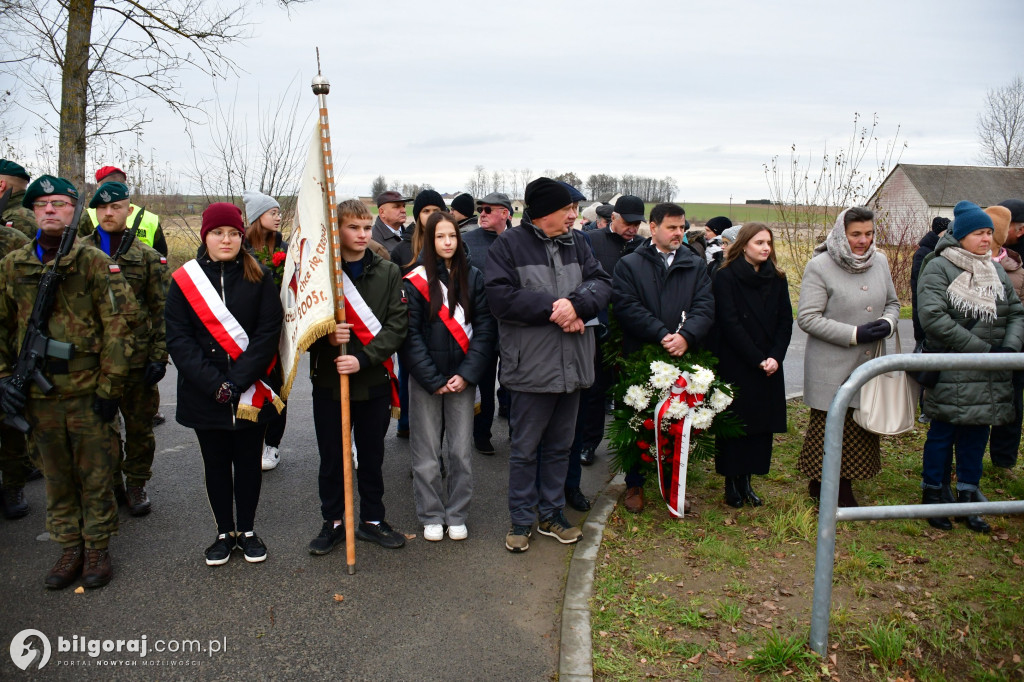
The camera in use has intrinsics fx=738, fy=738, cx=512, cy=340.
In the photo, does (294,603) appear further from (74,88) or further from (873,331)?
(74,88)

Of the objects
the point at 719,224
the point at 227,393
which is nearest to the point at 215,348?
the point at 227,393

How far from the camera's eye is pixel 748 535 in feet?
15.7

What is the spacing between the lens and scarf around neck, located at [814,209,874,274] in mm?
4914

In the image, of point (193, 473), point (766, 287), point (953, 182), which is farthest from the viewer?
point (953, 182)

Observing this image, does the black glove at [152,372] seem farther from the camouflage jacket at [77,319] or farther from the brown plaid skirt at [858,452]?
the brown plaid skirt at [858,452]

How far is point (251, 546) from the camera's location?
437cm

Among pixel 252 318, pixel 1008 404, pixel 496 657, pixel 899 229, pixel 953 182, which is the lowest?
pixel 496 657

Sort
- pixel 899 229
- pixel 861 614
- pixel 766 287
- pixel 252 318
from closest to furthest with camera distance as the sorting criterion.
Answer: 1. pixel 861 614
2. pixel 252 318
3. pixel 766 287
4. pixel 899 229

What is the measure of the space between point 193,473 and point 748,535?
163 inches

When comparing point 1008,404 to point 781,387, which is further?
point 781,387

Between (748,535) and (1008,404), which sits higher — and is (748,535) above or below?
below

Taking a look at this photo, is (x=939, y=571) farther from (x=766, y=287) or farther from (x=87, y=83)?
(x=87, y=83)

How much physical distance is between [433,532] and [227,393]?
1552mm

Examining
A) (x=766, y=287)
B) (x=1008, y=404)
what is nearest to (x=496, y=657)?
(x=766, y=287)
